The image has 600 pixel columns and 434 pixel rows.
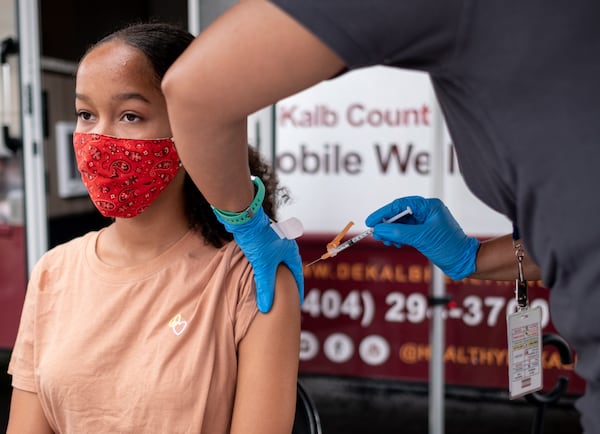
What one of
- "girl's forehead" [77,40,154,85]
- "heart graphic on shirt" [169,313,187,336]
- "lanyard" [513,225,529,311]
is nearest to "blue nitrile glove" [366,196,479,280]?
"lanyard" [513,225,529,311]

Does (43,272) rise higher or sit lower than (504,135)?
lower

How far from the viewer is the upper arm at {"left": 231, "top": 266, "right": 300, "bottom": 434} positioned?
4.04 feet

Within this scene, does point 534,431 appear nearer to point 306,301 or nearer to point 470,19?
point 470,19

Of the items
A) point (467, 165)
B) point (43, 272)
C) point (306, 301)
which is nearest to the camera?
point (467, 165)

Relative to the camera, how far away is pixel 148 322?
4.28 feet

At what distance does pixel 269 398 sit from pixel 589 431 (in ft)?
2.04

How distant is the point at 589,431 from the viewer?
76cm

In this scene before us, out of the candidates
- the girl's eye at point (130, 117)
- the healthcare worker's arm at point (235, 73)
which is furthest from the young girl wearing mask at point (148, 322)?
the healthcare worker's arm at point (235, 73)

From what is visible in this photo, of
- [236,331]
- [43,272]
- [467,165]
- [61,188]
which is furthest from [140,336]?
[61,188]

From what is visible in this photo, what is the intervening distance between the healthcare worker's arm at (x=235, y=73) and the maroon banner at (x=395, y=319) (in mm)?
2318

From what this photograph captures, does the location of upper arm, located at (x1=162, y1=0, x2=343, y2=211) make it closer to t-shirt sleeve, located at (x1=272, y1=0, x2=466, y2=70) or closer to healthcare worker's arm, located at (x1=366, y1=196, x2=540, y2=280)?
t-shirt sleeve, located at (x1=272, y1=0, x2=466, y2=70)

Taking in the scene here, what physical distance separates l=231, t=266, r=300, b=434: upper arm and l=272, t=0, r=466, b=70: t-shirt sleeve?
0.68 meters

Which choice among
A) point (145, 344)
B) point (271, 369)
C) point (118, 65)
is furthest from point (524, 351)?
point (118, 65)

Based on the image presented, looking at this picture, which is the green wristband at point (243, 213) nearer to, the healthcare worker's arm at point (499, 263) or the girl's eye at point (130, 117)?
the girl's eye at point (130, 117)
